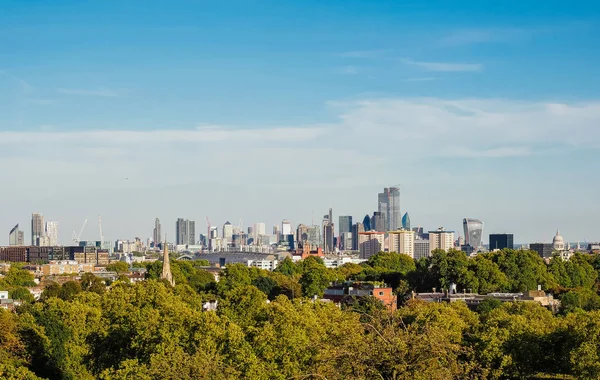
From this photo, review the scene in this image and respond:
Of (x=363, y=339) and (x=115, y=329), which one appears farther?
(x=115, y=329)

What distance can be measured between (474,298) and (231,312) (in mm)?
33724

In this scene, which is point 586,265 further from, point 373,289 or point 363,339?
point 363,339

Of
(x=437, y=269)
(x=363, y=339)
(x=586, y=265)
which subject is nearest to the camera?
(x=363, y=339)

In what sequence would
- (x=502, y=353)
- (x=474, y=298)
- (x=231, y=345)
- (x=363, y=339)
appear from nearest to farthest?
(x=363, y=339) < (x=231, y=345) < (x=502, y=353) < (x=474, y=298)

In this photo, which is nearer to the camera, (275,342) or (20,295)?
(275,342)

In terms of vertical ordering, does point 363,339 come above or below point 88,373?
above

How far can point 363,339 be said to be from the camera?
92.1ft

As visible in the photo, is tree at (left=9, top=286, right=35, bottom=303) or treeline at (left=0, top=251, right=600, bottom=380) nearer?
treeline at (left=0, top=251, right=600, bottom=380)

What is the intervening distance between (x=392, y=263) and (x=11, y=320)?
327 ft

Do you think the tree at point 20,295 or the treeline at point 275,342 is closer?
the treeline at point 275,342

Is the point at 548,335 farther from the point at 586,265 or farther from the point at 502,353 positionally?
the point at 586,265

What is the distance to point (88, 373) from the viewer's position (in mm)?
52812

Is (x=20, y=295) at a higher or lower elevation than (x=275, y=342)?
lower

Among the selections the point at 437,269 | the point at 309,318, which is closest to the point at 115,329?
the point at 309,318
